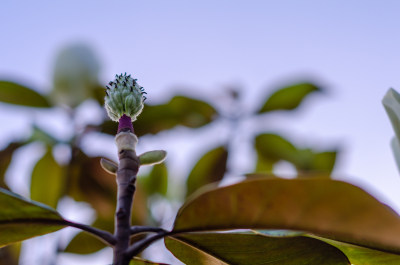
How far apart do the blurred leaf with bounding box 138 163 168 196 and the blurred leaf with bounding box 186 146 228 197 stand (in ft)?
0.92

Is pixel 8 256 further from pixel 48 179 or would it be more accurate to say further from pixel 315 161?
pixel 315 161

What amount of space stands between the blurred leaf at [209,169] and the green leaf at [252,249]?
1023 mm

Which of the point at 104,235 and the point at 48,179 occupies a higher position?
the point at 48,179

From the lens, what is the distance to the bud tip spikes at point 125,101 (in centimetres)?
61

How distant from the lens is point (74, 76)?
6.07 feet

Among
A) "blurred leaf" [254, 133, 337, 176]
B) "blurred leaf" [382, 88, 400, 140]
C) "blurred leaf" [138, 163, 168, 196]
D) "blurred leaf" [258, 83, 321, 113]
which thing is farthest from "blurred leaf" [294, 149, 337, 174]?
"blurred leaf" [382, 88, 400, 140]

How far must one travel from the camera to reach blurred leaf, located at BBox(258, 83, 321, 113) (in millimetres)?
1814

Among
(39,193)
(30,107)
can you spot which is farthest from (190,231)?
(30,107)

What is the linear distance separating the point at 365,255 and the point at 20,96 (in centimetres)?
141

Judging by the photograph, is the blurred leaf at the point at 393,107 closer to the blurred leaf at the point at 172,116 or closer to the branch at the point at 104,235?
the branch at the point at 104,235

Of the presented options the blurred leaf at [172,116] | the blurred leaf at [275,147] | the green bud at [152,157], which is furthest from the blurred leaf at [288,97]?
the green bud at [152,157]

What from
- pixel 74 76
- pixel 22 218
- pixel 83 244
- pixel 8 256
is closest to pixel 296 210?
pixel 22 218

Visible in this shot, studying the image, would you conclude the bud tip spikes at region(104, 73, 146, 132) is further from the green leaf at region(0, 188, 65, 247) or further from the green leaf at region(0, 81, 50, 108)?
the green leaf at region(0, 81, 50, 108)

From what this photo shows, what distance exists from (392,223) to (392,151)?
0.85 feet
